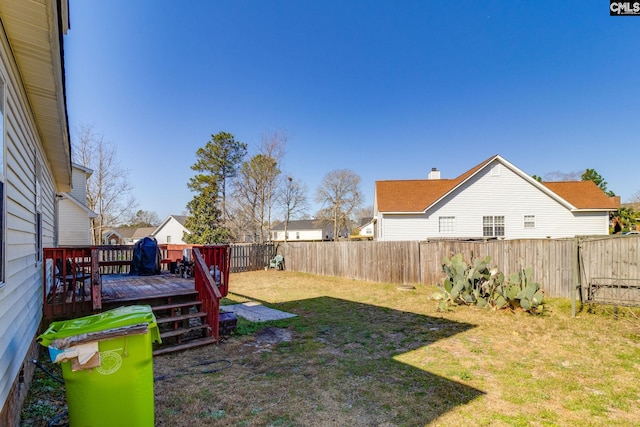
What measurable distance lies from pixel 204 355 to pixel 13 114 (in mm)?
3717

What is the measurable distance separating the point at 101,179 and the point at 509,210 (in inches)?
1007

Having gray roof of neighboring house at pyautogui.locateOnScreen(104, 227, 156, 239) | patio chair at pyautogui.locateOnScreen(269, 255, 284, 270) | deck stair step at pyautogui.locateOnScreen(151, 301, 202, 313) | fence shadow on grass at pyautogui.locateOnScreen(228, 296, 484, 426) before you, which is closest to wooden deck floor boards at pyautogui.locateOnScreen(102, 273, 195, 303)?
deck stair step at pyautogui.locateOnScreen(151, 301, 202, 313)

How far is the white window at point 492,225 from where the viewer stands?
16.4 meters

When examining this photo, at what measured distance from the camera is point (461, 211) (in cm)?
1648

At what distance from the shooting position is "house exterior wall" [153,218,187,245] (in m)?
38.3

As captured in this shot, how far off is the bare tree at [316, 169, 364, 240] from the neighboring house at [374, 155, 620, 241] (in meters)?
22.0

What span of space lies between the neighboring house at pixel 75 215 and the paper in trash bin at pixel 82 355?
49.1 ft

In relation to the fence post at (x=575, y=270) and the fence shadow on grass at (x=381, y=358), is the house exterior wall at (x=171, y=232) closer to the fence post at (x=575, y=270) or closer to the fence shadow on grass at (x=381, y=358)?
the fence shadow on grass at (x=381, y=358)

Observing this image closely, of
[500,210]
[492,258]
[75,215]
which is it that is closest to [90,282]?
[492,258]

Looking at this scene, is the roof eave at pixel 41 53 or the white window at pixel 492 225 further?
the white window at pixel 492 225

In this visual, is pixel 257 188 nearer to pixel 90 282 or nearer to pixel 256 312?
pixel 256 312

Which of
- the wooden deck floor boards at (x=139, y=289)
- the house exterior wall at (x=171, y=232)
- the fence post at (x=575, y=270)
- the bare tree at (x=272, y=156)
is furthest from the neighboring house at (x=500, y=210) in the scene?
the house exterior wall at (x=171, y=232)

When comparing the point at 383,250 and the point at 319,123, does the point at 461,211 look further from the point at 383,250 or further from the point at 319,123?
the point at 319,123

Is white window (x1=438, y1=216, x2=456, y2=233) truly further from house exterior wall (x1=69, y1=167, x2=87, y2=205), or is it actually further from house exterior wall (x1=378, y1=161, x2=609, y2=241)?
house exterior wall (x1=69, y1=167, x2=87, y2=205)
